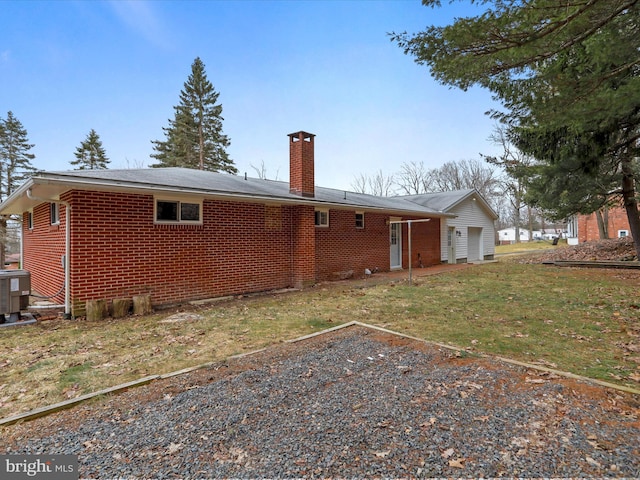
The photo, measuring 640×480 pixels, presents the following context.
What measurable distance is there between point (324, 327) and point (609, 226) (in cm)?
3924

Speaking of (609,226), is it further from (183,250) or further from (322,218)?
(183,250)

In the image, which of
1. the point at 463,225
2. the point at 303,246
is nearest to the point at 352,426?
the point at 303,246

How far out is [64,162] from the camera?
3516 centimetres

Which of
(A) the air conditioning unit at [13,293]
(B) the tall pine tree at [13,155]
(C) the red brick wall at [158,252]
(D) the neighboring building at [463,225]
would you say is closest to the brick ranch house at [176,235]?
(C) the red brick wall at [158,252]

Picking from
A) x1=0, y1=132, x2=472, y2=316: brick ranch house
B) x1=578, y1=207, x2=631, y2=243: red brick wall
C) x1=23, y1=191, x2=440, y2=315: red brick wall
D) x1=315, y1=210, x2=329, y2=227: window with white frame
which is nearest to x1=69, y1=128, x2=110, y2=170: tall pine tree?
x1=0, y1=132, x2=472, y2=316: brick ranch house

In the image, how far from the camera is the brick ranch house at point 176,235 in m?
6.61

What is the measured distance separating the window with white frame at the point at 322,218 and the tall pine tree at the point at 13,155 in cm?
2934

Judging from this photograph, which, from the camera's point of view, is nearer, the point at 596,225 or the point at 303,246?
the point at 303,246

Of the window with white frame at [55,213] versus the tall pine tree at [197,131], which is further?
the tall pine tree at [197,131]

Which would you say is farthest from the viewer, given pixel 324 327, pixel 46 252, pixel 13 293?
pixel 46 252

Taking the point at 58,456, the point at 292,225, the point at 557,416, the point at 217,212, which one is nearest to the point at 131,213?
the point at 217,212

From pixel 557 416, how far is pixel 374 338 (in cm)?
253

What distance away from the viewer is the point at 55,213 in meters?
8.12

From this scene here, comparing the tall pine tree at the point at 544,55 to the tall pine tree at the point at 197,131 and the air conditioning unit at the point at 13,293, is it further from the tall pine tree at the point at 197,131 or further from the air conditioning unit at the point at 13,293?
the tall pine tree at the point at 197,131
